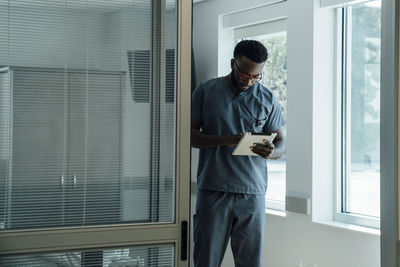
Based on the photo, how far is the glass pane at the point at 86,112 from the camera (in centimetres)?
172

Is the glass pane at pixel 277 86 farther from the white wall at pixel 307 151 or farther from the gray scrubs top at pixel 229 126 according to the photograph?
the gray scrubs top at pixel 229 126

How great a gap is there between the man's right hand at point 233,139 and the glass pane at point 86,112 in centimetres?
80

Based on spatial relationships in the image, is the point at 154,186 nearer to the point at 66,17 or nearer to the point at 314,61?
the point at 66,17

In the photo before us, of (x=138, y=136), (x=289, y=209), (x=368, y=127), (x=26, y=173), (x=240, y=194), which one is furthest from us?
(x=289, y=209)

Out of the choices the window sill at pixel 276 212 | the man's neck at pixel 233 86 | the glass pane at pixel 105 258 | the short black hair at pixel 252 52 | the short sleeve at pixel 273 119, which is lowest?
the window sill at pixel 276 212

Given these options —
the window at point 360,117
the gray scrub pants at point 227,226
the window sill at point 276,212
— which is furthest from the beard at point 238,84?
the window sill at point 276,212

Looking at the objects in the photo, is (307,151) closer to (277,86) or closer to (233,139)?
(277,86)

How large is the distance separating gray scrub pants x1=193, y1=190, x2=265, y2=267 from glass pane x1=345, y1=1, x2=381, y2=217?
2.68 feet

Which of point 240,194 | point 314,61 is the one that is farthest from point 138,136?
point 314,61

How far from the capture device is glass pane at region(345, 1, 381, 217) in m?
3.20

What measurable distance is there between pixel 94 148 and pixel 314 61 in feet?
6.32

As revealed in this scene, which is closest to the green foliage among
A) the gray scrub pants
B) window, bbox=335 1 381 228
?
window, bbox=335 1 381 228

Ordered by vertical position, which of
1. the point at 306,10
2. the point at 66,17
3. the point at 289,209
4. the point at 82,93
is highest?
the point at 306,10

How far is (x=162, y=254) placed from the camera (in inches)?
75.0
